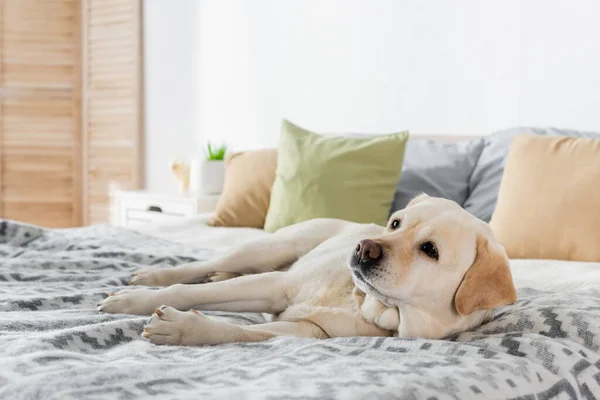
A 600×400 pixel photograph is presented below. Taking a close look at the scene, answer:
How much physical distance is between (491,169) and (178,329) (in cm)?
174

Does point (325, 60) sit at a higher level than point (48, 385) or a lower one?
higher

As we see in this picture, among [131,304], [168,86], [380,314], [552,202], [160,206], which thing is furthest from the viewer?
[168,86]

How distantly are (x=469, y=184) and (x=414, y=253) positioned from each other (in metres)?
1.58

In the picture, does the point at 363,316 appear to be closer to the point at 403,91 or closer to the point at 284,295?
the point at 284,295

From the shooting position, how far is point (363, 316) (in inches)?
57.2

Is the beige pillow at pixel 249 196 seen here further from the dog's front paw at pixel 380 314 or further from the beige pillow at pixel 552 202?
the dog's front paw at pixel 380 314

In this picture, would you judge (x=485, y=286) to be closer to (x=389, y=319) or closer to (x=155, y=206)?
(x=389, y=319)

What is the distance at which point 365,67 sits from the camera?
3.82m

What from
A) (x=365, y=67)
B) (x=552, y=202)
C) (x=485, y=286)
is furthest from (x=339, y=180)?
(x=485, y=286)

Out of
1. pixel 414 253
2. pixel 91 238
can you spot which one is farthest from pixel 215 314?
pixel 91 238

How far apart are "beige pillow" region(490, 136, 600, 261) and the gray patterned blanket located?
2.11ft

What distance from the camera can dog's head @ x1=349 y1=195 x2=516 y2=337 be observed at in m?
1.32

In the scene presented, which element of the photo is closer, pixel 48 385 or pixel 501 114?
pixel 48 385

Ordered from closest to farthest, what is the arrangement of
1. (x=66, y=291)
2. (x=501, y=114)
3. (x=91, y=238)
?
(x=66, y=291)
(x=91, y=238)
(x=501, y=114)
